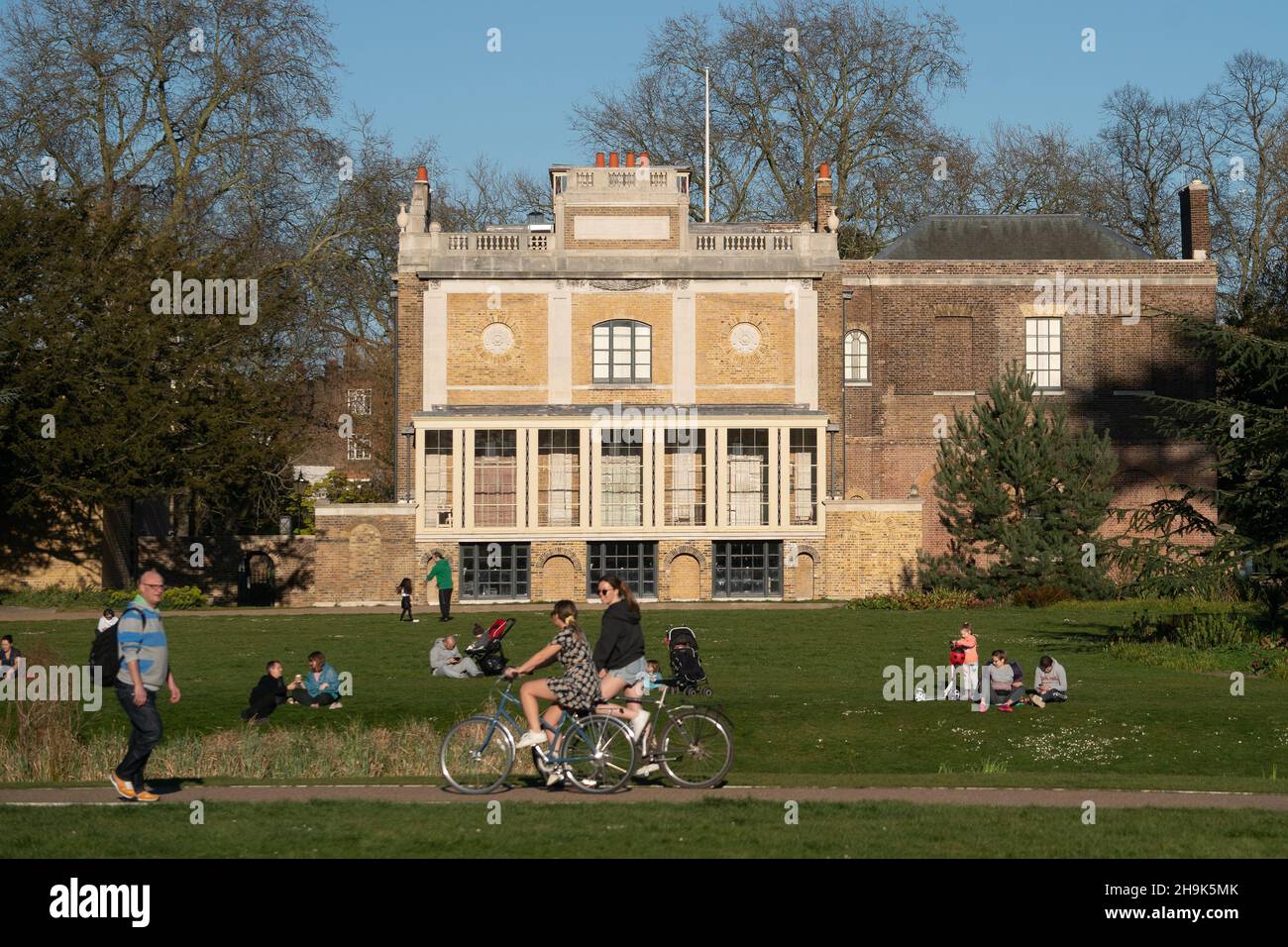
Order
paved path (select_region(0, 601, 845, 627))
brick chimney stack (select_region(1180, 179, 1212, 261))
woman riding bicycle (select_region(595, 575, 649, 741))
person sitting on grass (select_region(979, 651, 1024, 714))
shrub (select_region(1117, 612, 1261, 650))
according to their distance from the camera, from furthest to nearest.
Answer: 1. brick chimney stack (select_region(1180, 179, 1212, 261))
2. paved path (select_region(0, 601, 845, 627))
3. shrub (select_region(1117, 612, 1261, 650))
4. person sitting on grass (select_region(979, 651, 1024, 714))
5. woman riding bicycle (select_region(595, 575, 649, 741))

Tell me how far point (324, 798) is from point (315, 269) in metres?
43.0

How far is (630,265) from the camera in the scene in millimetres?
48062

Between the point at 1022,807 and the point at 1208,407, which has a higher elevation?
the point at 1208,407

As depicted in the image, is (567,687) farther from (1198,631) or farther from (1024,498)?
(1024,498)

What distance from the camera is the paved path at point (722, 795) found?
14453mm

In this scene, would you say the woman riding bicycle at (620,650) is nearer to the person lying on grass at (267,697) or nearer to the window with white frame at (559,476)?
the person lying on grass at (267,697)

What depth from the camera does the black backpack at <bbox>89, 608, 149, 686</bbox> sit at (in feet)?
48.7

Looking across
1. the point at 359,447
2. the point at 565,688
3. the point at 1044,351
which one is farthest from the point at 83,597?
the point at 565,688

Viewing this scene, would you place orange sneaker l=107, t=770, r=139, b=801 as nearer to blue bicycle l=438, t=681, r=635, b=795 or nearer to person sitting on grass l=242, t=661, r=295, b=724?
blue bicycle l=438, t=681, r=635, b=795

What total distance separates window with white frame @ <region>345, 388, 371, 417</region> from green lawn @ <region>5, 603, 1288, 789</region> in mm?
28756

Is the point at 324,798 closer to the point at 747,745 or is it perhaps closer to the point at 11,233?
the point at 747,745

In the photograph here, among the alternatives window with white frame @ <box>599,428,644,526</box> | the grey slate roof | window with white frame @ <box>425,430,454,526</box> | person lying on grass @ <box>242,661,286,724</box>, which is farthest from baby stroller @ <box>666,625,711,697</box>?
window with white frame @ <box>425,430,454,526</box>

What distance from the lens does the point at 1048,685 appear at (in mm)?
23594
